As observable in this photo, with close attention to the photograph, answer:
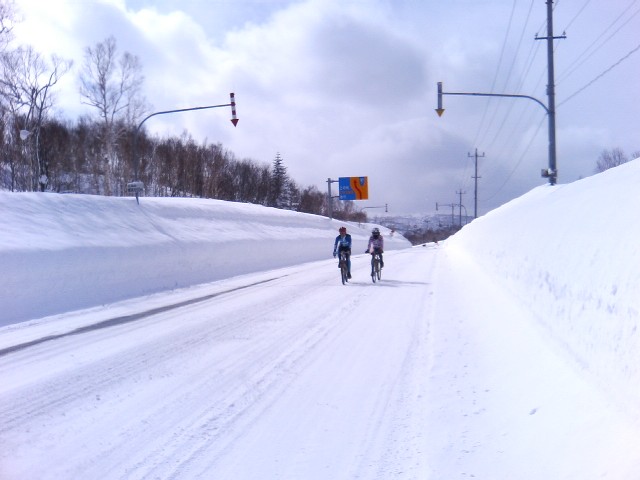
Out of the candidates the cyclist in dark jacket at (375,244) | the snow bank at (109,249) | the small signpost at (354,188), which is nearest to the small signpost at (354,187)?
the small signpost at (354,188)

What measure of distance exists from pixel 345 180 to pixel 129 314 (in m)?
41.5

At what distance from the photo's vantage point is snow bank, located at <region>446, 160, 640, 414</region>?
16.7 ft

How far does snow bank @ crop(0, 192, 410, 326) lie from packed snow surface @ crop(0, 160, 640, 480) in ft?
0.41

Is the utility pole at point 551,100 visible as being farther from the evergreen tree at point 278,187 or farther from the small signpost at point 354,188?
the evergreen tree at point 278,187

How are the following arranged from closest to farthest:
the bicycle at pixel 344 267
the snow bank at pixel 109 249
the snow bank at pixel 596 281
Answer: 1. the snow bank at pixel 596 281
2. the snow bank at pixel 109 249
3. the bicycle at pixel 344 267

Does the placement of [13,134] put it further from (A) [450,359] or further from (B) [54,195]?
(A) [450,359]

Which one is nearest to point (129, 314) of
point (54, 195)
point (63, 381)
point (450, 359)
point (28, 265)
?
point (28, 265)

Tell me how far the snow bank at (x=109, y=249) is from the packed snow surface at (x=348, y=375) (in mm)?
126

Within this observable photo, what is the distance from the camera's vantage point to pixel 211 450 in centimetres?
502

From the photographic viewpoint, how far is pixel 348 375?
24.3 feet

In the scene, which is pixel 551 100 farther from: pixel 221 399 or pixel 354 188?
pixel 354 188

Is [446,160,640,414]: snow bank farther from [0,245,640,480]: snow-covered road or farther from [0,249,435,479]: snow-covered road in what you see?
[0,249,435,479]: snow-covered road

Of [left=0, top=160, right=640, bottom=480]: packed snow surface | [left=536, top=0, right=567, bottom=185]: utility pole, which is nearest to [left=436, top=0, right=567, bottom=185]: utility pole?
[left=536, top=0, right=567, bottom=185]: utility pole

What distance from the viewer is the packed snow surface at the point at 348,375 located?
15.7 ft
